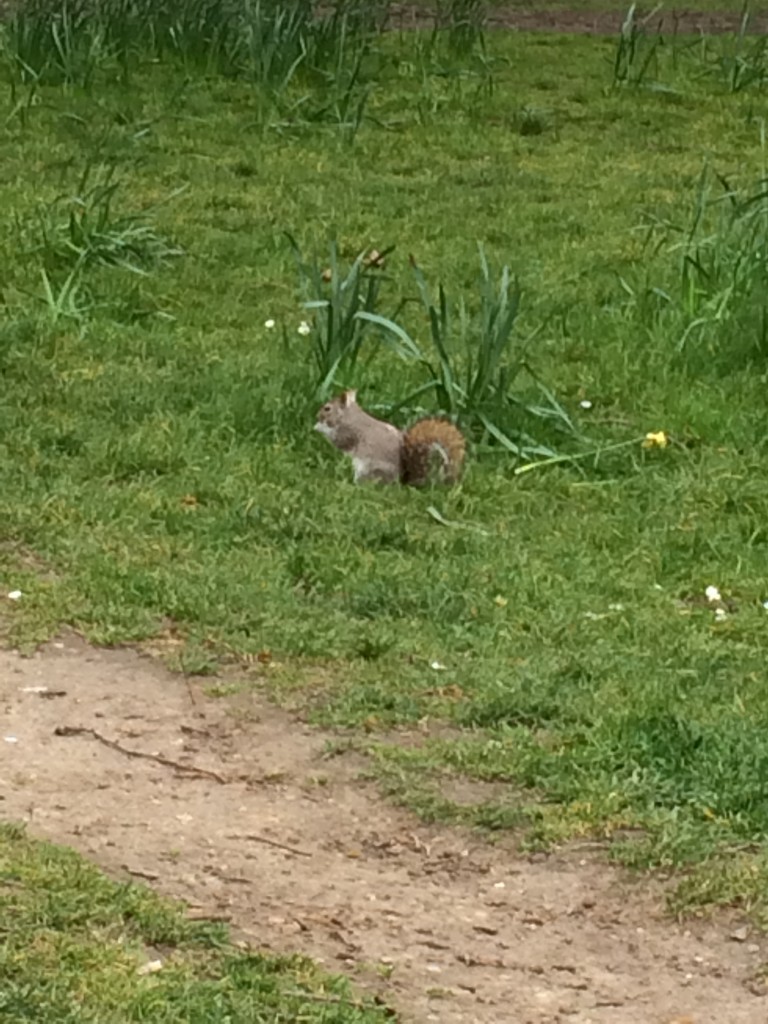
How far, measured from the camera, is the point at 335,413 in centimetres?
582

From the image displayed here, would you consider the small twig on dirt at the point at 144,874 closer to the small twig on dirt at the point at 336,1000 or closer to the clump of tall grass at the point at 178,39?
the small twig on dirt at the point at 336,1000

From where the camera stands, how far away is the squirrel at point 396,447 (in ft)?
18.7

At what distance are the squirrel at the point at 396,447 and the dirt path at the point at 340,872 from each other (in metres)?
1.52

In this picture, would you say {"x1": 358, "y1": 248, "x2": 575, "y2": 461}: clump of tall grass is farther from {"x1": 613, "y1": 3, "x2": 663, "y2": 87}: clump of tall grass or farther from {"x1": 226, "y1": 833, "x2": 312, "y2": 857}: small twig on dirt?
{"x1": 613, "y1": 3, "x2": 663, "y2": 87}: clump of tall grass

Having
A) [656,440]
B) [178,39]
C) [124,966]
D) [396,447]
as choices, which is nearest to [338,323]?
[396,447]

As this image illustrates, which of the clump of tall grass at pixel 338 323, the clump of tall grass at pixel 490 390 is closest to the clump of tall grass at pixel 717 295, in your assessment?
the clump of tall grass at pixel 490 390

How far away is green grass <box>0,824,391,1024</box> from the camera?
3.03 metres

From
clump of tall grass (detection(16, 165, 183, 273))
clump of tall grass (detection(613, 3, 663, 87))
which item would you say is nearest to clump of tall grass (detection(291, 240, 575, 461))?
clump of tall grass (detection(16, 165, 183, 273))

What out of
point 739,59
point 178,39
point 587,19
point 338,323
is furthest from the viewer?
point 587,19

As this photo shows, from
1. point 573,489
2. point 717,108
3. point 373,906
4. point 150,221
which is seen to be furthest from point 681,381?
point 717,108

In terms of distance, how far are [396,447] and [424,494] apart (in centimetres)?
16

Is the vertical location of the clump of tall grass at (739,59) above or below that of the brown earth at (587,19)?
above

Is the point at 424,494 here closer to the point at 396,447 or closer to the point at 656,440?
the point at 396,447

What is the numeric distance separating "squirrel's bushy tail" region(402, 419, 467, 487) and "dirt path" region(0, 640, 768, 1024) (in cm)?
152
